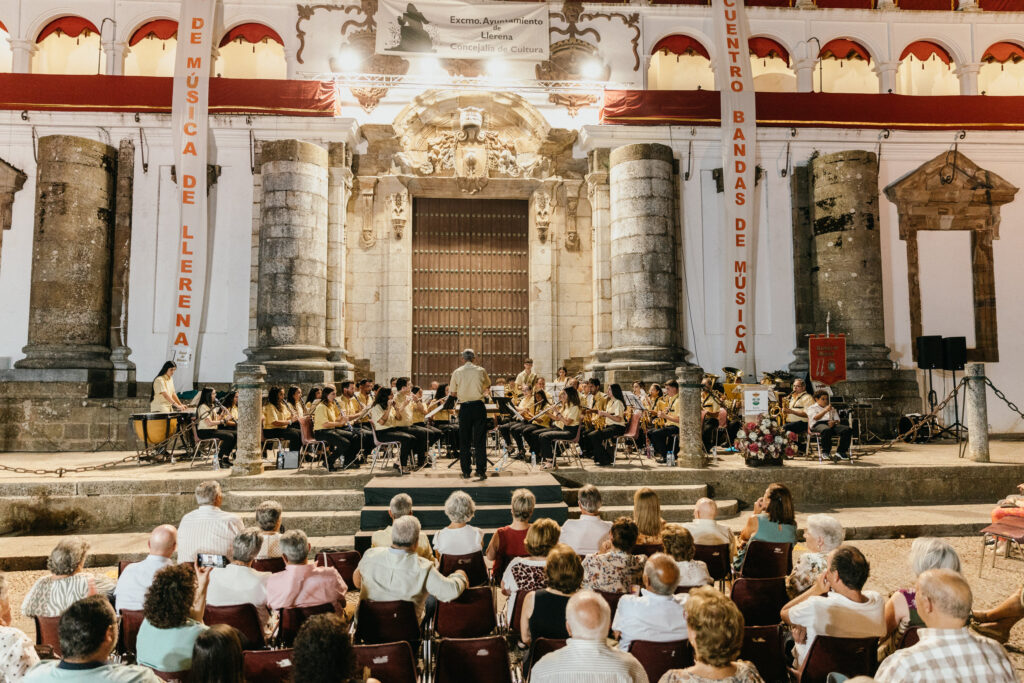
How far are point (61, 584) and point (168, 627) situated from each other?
1.09 meters

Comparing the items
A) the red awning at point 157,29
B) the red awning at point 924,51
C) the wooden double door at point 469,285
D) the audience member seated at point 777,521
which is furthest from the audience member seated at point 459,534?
the red awning at point 924,51

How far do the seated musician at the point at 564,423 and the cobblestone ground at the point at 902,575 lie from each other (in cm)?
358

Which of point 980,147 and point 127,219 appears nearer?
point 127,219

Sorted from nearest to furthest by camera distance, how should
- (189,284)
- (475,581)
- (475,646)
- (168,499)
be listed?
(475,646), (475,581), (168,499), (189,284)

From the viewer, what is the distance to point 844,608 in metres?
3.24

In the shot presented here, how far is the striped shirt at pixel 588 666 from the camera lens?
8.65 ft

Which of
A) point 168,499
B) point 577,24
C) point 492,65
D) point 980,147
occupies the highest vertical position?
point 577,24

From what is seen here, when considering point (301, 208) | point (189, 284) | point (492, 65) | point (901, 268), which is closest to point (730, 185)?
point (901, 268)

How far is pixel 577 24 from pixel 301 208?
7.12 metres

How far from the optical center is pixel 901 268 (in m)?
14.2

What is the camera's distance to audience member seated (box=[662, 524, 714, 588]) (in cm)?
386

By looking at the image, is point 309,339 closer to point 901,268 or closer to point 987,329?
point 901,268

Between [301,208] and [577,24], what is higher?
[577,24]

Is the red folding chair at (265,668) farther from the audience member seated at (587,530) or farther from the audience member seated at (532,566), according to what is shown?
the audience member seated at (587,530)
